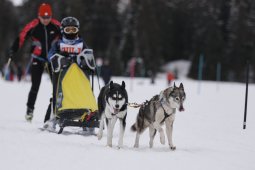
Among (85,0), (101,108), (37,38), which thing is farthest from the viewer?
(85,0)

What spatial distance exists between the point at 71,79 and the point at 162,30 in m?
53.7

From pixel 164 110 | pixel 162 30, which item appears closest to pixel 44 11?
pixel 164 110

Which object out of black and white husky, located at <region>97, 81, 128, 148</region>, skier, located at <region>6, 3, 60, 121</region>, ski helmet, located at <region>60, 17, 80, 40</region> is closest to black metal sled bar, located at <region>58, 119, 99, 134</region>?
black and white husky, located at <region>97, 81, 128, 148</region>

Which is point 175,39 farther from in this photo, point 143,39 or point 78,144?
point 78,144

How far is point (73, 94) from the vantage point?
8.10 meters

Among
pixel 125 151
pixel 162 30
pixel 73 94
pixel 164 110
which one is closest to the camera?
pixel 125 151

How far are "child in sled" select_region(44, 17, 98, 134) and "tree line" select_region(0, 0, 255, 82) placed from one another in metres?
46.9

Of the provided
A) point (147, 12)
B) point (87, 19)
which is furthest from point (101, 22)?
point (147, 12)

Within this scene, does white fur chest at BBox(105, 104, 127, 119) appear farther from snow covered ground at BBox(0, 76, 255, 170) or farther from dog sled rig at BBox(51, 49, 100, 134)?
dog sled rig at BBox(51, 49, 100, 134)

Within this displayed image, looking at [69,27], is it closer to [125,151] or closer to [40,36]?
[40,36]

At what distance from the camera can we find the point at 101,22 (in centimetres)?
6244

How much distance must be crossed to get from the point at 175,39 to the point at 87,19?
13366 mm

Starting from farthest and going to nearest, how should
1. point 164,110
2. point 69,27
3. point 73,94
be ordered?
point 69,27
point 73,94
point 164,110

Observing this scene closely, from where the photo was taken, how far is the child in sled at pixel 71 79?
809 cm
